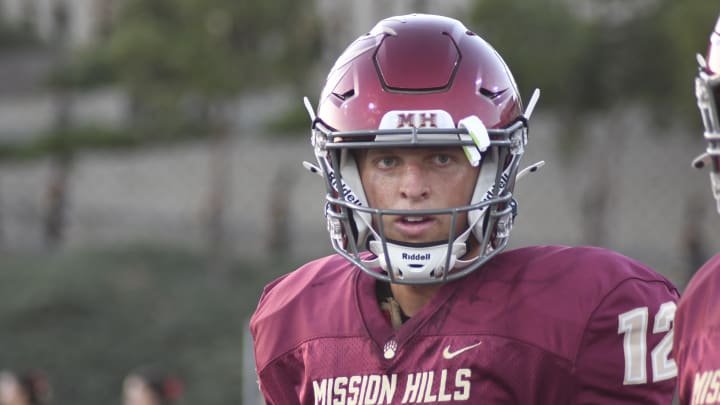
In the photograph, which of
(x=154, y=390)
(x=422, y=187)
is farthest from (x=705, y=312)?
(x=154, y=390)

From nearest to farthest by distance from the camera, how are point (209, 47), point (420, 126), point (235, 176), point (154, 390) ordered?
point (420, 126) < point (154, 390) < point (209, 47) < point (235, 176)

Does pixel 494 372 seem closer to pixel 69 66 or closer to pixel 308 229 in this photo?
pixel 308 229

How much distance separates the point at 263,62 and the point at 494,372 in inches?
523

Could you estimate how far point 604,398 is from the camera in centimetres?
247

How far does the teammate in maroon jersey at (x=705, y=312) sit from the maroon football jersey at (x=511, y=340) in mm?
96

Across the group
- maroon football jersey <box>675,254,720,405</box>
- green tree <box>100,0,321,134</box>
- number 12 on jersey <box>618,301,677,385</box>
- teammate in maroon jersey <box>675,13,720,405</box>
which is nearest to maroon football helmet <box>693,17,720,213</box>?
teammate in maroon jersey <box>675,13,720,405</box>

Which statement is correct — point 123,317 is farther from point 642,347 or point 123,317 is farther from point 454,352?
point 642,347

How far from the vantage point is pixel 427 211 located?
2.53 m

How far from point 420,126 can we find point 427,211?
0.18 m

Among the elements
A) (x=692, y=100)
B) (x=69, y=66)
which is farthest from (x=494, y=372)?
(x=69, y=66)

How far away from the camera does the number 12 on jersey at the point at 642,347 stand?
→ 2455mm

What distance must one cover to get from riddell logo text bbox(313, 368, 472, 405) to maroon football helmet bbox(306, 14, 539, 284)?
19 centimetres

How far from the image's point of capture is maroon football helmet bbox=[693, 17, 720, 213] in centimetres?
230

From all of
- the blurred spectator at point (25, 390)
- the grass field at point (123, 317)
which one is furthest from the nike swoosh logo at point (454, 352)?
the grass field at point (123, 317)
